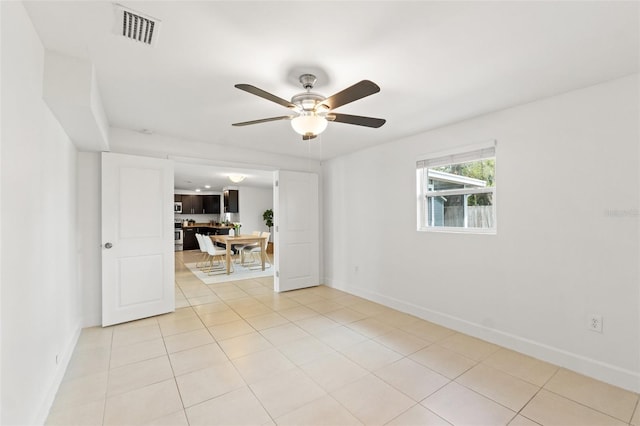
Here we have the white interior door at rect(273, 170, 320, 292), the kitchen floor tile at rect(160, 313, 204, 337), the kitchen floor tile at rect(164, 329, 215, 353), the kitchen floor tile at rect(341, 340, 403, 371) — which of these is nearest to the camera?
the kitchen floor tile at rect(341, 340, 403, 371)

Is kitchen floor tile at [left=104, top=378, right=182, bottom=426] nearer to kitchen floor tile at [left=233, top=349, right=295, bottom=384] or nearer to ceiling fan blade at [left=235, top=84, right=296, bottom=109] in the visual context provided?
kitchen floor tile at [left=233, top=349, right=295, bottom=384]

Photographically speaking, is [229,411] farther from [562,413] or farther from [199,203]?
[199,203]

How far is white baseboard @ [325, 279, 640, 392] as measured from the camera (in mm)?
2143

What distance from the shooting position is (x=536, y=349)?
8.45ft

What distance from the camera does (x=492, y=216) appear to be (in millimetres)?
3006

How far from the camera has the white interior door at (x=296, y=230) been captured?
4.81 metres

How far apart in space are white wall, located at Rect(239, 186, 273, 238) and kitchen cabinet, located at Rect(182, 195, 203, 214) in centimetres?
243

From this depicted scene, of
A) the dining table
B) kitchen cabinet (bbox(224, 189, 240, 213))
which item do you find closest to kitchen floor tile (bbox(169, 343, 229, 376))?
the dining table

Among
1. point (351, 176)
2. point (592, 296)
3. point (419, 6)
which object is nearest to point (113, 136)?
point (351, 176)

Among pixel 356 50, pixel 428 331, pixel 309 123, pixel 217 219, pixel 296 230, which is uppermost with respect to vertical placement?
pixel 356 50

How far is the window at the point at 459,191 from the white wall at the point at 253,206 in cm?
761

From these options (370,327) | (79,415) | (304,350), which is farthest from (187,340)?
(370,327)

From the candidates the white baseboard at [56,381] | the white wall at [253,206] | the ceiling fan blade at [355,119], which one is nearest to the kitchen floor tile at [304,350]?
the white baseboard at [56,381]

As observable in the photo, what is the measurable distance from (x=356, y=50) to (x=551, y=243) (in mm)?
2361
